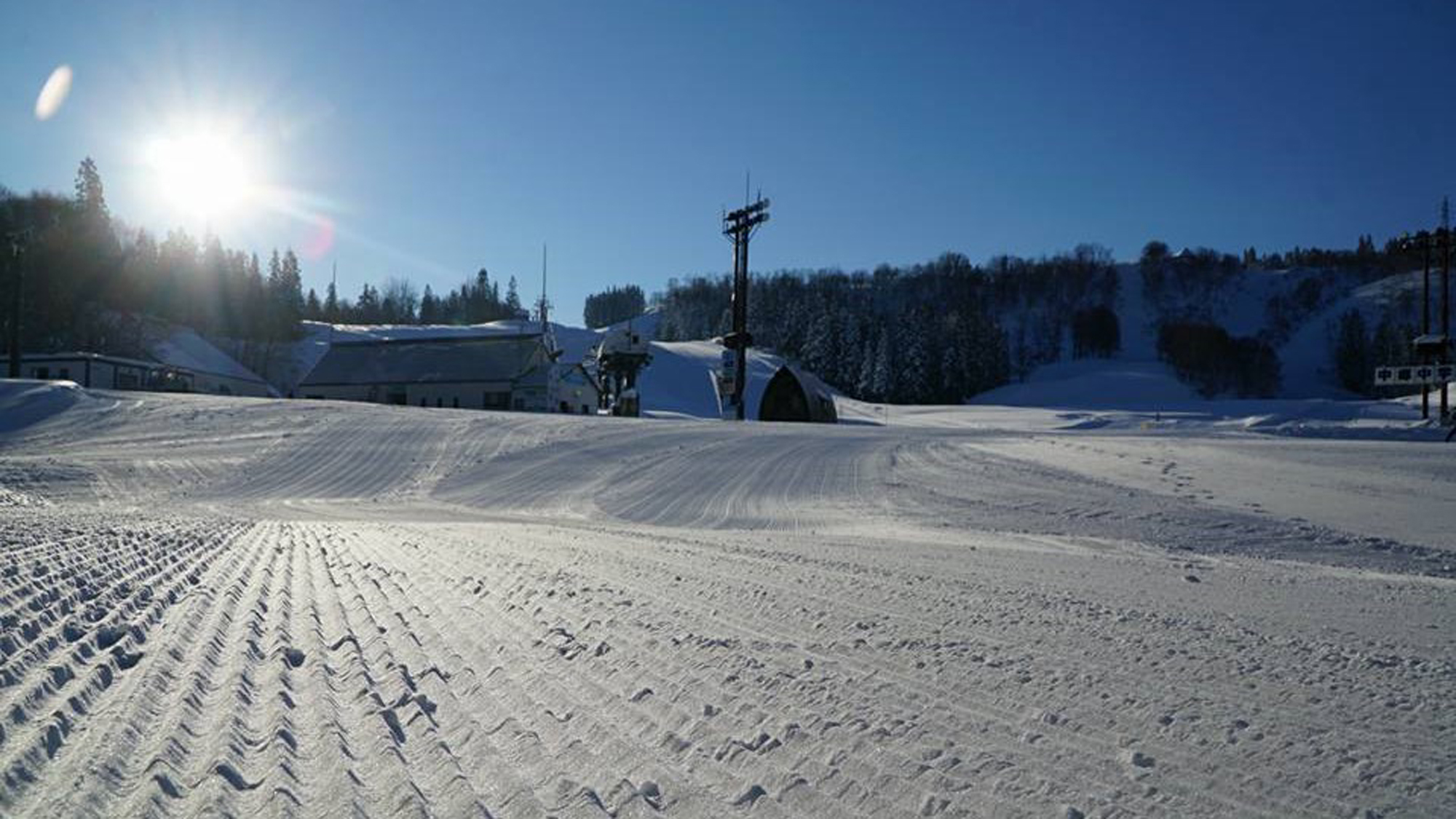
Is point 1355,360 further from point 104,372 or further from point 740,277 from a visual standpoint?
point 104,372

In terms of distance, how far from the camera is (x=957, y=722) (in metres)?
4.16

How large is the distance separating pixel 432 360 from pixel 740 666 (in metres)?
60.6

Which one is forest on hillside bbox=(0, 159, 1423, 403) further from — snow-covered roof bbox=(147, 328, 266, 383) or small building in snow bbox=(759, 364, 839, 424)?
small building in snow bbox=(759, 364, 839, 424)

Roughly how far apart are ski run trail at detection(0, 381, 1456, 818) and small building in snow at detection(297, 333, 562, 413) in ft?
149

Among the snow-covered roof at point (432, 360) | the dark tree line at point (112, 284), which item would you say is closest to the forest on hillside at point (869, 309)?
the dark tree line at point (112, 284)

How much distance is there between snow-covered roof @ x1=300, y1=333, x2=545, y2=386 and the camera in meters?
60.3

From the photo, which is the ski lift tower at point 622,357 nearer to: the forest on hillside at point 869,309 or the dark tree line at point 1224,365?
the forest on hillside at point 869,309

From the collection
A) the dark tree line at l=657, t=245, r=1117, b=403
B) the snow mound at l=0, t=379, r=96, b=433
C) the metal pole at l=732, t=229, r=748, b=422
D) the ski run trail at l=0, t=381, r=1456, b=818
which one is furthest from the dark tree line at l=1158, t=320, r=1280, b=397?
the ski run trail at l=0, t=381, r=1456, b=818

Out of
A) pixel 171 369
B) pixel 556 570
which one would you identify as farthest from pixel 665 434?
pixel 171 369

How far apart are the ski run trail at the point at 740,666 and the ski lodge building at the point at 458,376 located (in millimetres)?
45398

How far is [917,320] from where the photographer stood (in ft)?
382

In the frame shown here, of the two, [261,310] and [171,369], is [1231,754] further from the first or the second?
[261,310]

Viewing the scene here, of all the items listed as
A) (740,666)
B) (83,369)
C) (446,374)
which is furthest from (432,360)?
(740,666)

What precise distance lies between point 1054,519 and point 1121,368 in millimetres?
128555
